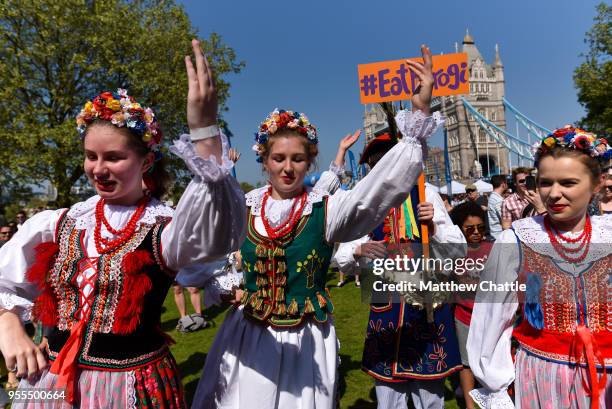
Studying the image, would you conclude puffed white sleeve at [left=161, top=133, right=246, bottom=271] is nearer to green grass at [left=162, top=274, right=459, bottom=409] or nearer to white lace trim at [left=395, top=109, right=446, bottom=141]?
white lace trim at [left=395, top=109, right=446, bottom=141]

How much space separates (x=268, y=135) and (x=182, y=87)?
527 inches

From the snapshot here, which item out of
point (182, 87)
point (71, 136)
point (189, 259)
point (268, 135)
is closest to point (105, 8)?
point (182, 87)

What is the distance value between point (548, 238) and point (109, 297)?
1919 mm

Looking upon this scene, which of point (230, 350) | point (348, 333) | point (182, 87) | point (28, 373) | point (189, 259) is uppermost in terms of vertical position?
point (182, 87)

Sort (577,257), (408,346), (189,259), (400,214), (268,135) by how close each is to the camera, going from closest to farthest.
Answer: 1. (189,259)
2. (577,257)
3. (268,135)
4. (408,346)
5. (400,214)

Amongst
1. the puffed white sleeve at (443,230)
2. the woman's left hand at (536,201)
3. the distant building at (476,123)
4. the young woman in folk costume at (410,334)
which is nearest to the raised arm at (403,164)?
the young woman in folk costume at (410,334)

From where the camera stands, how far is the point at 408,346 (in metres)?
2.72

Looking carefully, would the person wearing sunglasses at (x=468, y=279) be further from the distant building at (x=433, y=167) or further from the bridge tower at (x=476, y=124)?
the bridge tower at (x=476, y=124)

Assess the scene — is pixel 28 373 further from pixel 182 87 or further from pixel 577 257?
pixel 182 87

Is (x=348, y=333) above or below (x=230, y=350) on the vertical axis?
below

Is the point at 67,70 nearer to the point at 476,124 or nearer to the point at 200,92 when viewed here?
the point at 200,92

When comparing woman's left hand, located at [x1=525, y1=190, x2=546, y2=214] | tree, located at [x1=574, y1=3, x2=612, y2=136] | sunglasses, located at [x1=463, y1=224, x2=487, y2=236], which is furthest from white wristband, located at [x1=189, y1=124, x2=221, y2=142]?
tree, located at [x1=574, y1=3, x2=612, y2=136]

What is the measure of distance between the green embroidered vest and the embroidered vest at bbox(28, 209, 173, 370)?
489 mm

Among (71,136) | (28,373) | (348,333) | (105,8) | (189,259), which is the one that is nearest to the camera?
(189,259)
